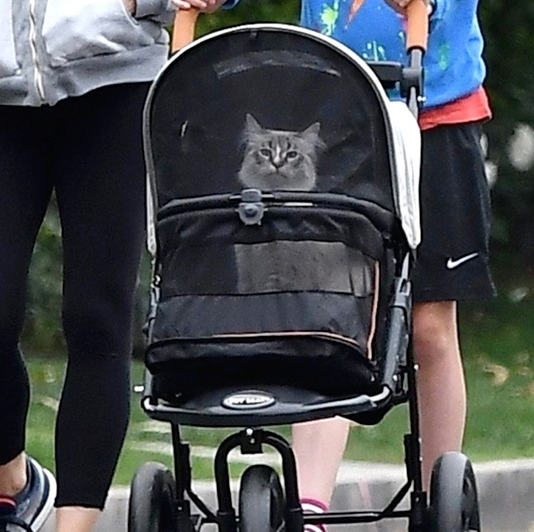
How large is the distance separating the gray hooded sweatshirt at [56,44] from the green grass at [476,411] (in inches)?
75.8

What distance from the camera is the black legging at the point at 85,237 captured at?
4.48 m

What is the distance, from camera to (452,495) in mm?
4230

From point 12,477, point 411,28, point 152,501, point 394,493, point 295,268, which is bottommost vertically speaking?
point 394,493

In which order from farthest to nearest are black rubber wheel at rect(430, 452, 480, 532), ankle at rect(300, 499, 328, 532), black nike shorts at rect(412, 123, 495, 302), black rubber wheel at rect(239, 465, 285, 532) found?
black nike shorts at rect(412, 123, 495, 302)
ankle at rect(300, 499, 328, 532)
black rubber wheel at rect(430, 452, 480, 532)
black rubber wheel at rect(239, 465, 285, 532)

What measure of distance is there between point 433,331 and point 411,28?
0.92m

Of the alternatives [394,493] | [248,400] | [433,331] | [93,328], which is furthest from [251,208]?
[394,493]

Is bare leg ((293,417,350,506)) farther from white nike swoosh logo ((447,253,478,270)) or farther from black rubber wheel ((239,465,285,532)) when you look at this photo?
black rubber wheel ((239,465,285,532))

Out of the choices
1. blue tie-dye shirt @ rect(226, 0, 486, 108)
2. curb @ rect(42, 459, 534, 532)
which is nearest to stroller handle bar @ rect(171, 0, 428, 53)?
blue tie-dye shirt @ rect(226, 0, 486, 108)

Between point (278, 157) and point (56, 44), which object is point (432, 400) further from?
point (56, 44)

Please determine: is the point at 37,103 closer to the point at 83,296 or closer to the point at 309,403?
the point at 83,296

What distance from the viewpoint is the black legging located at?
4477 millimetres

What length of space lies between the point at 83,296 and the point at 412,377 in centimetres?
80

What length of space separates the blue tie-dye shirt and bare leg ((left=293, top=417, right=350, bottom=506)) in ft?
2.77

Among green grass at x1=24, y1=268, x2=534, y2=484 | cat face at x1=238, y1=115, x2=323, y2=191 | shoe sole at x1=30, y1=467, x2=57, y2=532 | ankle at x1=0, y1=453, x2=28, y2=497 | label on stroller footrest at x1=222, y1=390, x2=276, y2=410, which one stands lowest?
green grass at x1=24, y1=268, x2=534, y2=484
